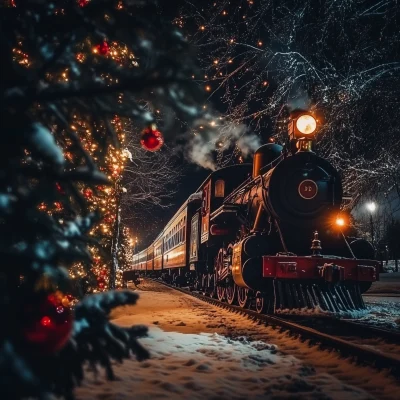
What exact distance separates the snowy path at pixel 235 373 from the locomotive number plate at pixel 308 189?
9.36 ft

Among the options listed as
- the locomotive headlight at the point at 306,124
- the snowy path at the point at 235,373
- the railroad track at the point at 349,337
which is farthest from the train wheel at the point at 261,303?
the locomotive headlight at the point at 306,124

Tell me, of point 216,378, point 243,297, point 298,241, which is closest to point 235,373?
point 216,378

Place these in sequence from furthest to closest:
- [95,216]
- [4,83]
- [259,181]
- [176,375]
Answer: [259,181] < [176,375] < [95,216] < [4,83]

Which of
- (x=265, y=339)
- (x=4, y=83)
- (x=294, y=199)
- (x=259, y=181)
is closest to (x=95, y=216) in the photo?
(x=4, y=83)

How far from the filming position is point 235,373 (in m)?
4.20

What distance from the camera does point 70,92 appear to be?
5.66 ft

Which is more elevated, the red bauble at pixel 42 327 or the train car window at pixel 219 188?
the train car window at pixel 219 188

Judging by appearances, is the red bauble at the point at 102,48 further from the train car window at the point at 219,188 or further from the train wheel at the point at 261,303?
the train car window at the point at 219,188

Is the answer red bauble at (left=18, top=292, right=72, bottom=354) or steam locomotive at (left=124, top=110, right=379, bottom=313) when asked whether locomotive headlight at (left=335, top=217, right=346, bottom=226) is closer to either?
steam locomotive at (left=124, top=110, right=379, bottom=313)

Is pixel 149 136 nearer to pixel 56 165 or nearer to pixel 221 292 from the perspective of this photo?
pixel 56 165

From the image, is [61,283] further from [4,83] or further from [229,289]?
[229,289]

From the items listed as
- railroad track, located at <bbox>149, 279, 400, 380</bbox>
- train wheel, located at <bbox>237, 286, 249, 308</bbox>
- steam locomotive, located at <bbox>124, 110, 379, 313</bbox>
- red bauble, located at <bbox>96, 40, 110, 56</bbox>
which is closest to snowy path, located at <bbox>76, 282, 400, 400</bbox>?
railroad track, located at <bbox>149, 279, 400, 380</bbox>

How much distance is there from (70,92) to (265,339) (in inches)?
211

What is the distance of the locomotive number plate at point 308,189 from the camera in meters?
8.25
